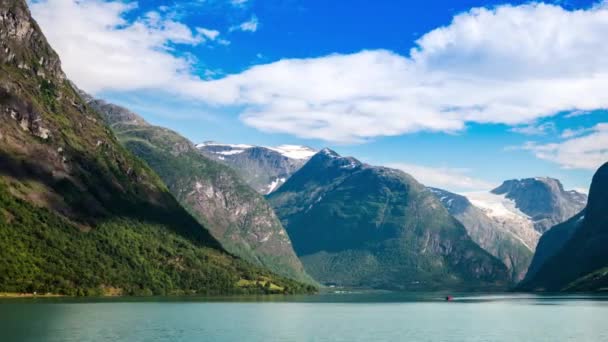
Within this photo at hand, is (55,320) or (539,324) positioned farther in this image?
Answer: (539,324)

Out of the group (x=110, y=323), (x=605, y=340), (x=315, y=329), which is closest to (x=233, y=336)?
(x=315, y=329)

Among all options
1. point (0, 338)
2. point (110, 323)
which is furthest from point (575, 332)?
point (0, 338)

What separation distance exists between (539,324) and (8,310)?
13158cm

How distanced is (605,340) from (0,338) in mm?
106127

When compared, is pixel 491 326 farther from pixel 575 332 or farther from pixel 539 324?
pixel 575 332

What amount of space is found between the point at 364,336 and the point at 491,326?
140 ft

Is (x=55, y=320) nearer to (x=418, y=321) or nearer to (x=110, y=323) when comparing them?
(x=110, y=323)

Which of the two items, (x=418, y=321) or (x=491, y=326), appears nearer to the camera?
(x=491, y=326)

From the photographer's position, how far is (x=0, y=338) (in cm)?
11856

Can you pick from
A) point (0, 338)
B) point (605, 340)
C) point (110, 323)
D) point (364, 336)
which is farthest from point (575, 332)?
point (0, 338)

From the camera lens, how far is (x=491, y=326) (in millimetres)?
168000

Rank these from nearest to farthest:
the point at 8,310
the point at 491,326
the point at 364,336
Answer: the point at 364,336, the point at 491,326, the point at 8,310

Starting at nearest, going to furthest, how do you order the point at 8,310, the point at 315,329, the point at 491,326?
the point at 315,329, the point at 491,326, the point at 8,310

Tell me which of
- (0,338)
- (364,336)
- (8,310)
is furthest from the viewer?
(8,310)
